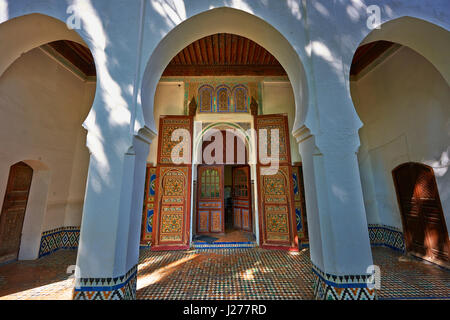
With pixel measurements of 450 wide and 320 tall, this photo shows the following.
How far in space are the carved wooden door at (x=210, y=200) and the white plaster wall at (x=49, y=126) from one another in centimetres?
262

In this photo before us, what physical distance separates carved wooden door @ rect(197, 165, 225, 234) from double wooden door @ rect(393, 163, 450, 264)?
3688mm

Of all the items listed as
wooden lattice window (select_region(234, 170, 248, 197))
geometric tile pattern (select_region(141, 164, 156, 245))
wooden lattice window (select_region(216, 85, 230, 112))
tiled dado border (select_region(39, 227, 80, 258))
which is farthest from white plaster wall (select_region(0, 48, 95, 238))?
wooden lattice window (select_region(234, 170, 248, 197))

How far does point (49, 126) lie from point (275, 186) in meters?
4.55

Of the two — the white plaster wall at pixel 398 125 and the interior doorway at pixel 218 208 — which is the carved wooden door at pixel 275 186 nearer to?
the interior doorway at pixel 218 208

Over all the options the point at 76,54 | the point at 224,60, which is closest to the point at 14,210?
the point at 76,54

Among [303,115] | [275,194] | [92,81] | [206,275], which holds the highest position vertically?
[92,81]

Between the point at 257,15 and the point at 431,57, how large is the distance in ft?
7.13

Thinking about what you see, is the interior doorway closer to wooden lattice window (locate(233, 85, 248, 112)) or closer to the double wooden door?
wooden lattice window (locate(233, 85, 248, 112))

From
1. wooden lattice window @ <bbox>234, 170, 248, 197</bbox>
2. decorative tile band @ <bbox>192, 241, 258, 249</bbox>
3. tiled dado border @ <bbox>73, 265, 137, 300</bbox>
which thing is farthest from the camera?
wooden lattice window @ <bbox>234, 170, 248, 197</bbox>

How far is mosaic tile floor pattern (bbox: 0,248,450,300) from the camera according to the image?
2.19 m

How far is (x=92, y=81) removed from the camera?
14.2 feet
